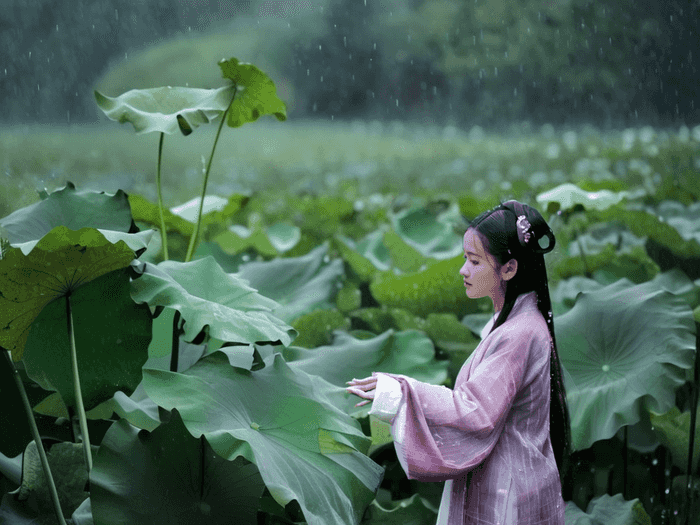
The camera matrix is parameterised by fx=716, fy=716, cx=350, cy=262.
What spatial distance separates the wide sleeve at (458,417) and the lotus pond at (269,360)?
154 millimetres

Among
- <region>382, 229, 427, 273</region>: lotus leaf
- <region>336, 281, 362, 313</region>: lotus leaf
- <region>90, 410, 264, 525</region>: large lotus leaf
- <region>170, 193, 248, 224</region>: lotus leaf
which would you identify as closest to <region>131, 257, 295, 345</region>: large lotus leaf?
<region>90, 410, 264, 525</region>: large lotus leaf

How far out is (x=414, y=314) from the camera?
176 centimetres

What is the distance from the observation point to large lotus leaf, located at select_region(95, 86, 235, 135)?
3.64ft

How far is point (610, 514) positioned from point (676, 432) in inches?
12.7

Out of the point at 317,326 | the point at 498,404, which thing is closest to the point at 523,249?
the point at 498,404

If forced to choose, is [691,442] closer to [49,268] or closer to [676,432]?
[676,432]

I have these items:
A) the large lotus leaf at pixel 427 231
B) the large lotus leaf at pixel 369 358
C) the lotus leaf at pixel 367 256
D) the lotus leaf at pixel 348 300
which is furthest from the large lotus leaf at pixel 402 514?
the large lotus leaf at pixel 427 231

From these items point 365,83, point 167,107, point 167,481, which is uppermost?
point 167,107

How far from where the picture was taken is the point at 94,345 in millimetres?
1027

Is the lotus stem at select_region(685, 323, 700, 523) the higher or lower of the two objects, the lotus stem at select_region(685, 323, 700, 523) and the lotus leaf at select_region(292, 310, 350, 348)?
the lower

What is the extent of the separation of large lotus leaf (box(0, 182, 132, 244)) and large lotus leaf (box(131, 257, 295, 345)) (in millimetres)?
153

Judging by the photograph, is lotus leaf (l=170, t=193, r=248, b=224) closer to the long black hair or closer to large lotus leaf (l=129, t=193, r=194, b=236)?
large lotus leaf (l=129, t=193, r=194, b=236)

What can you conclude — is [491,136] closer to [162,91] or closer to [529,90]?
[529,90]

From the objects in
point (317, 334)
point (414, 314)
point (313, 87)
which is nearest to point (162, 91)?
point (317, 334)
